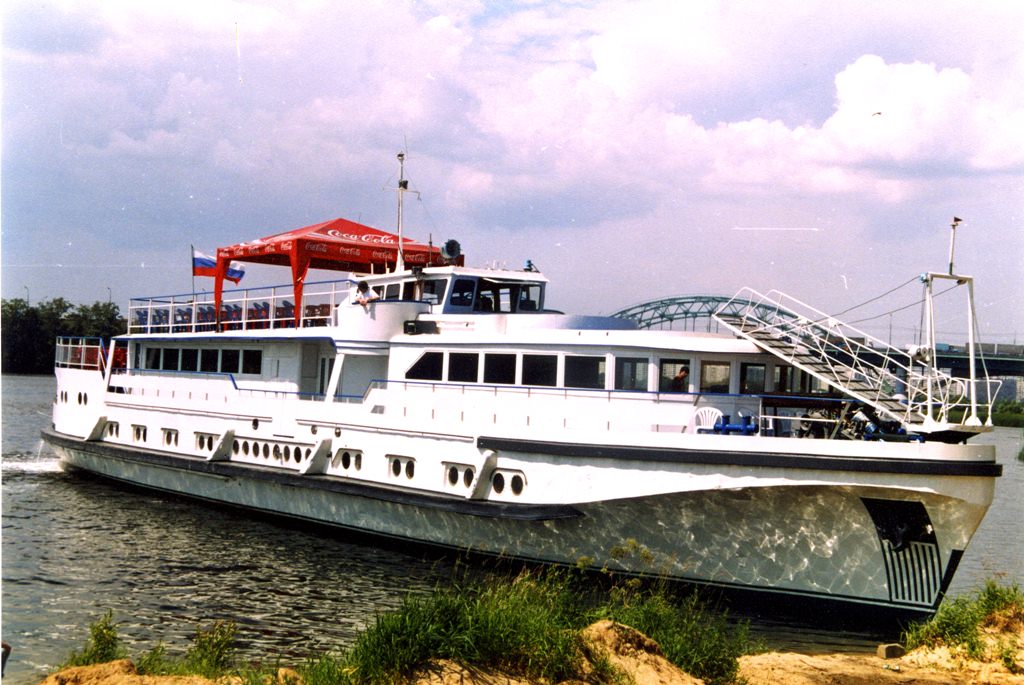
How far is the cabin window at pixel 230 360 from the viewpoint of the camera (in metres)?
23.3

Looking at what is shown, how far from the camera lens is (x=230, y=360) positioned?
23.6 metres

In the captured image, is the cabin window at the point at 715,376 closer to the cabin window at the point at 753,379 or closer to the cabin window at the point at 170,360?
the cabin window at the point at 753,379

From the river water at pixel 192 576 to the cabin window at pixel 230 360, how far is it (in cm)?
320

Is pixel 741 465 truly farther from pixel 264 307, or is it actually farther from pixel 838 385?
pixel 264 307

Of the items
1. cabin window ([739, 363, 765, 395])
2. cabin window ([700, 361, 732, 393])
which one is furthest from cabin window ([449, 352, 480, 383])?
cabin window ([739, 363, 765, 395])

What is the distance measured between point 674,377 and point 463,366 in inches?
157

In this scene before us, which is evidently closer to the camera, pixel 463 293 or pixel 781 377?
pixel 781 377

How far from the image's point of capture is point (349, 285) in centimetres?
2033

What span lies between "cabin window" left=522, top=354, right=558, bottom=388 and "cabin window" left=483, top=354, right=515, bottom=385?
307 millimetres

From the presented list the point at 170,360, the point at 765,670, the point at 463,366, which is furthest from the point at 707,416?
the point at 170,360

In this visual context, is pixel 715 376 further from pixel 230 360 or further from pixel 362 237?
pixel 230 360

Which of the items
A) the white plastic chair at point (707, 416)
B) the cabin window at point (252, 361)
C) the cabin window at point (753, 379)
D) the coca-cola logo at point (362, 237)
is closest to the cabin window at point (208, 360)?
the cabin window at point (252, 361)

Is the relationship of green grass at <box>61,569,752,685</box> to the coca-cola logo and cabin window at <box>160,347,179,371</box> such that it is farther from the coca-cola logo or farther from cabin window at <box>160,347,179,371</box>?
cabin window at <box>160,347,179,371</box>

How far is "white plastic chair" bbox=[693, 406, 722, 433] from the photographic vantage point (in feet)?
48.0
